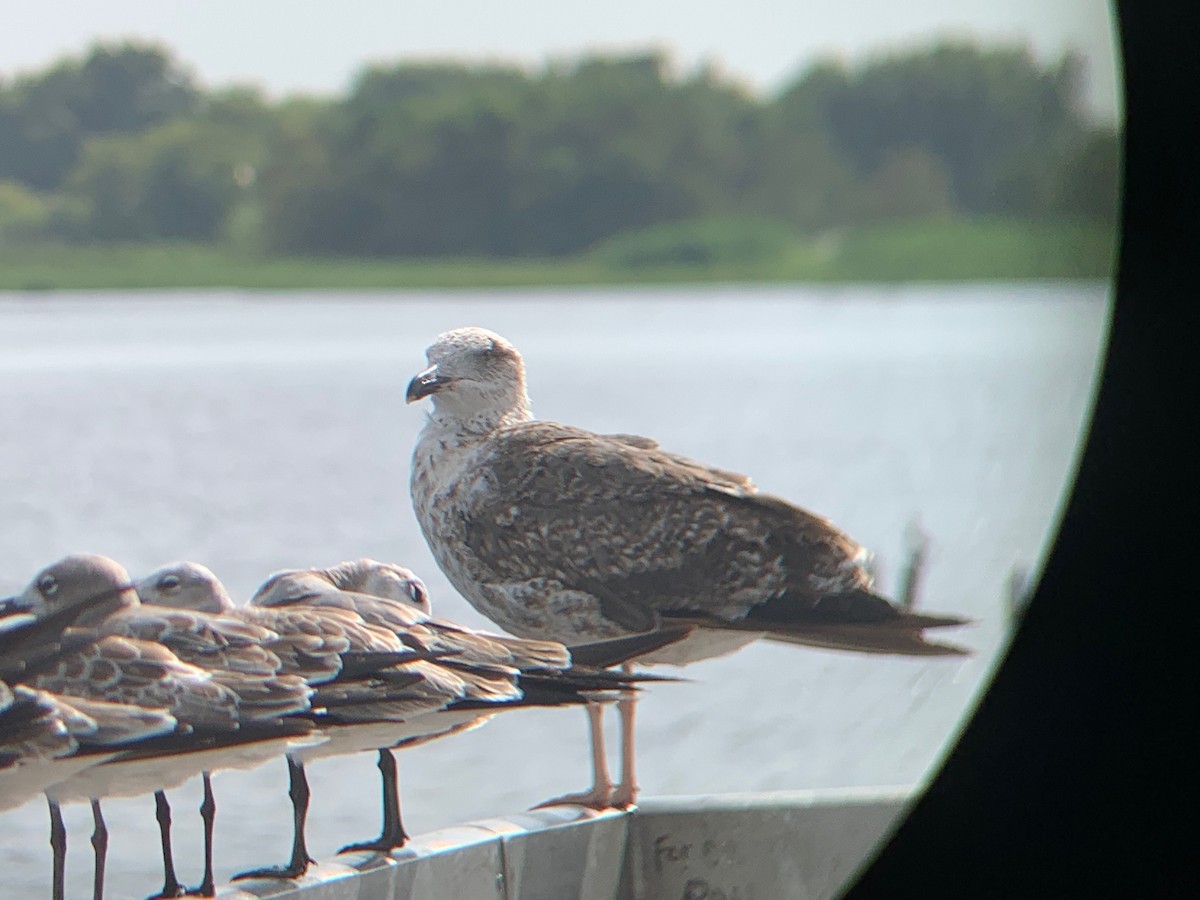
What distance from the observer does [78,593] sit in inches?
82.1

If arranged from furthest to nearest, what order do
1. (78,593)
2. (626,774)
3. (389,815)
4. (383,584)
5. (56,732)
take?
(626,774)
(389,815)
(383,584)
(78,593)
(56,732)

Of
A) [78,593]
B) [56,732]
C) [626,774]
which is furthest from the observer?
[626,774]

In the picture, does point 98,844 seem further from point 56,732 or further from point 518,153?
point 518,153

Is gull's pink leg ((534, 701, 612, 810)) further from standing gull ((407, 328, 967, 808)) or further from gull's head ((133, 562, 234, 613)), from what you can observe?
gull's head ((133, 562, 234, 613))

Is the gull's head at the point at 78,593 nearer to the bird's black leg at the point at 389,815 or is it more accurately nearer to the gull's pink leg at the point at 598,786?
the bird's black leg at the point at 389,815

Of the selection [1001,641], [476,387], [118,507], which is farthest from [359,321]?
[1001,641]

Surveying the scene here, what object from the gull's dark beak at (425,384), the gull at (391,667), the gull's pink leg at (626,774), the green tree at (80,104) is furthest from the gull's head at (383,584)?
the green tree at (80,104)

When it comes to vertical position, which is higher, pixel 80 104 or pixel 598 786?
pixel 80 104

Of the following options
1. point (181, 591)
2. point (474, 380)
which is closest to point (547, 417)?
point (474, 380)

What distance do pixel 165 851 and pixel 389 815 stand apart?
30 centimetres

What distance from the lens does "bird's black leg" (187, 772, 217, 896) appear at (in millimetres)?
2260

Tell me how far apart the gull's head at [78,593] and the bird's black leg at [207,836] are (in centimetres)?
27

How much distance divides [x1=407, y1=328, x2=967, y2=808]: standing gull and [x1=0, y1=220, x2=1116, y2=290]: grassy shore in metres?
0.13

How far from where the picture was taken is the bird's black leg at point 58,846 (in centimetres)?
215
